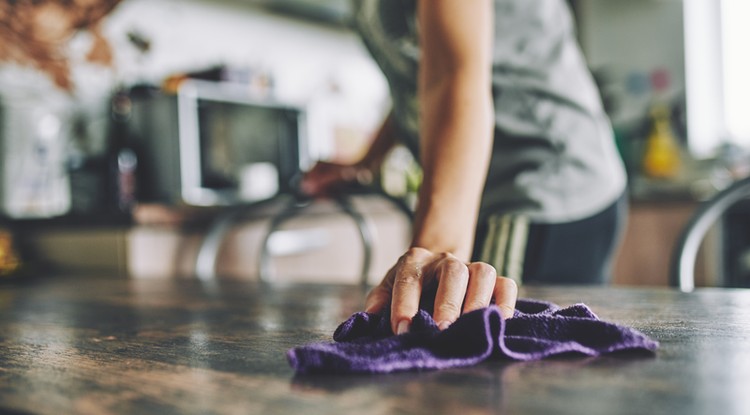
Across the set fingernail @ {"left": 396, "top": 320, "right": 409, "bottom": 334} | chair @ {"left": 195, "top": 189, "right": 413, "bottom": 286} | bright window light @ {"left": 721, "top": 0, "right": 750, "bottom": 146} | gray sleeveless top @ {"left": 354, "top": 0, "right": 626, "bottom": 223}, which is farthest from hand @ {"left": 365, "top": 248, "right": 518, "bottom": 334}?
bright window light @ {"left": 721, "top": 0, "right": 750, "bottom": 146}

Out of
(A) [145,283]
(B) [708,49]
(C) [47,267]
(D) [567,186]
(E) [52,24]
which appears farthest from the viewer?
(B) [708,49]

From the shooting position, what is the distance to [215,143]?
282 cm

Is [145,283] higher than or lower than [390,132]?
lower

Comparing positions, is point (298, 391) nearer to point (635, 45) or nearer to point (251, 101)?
point (251, 101)

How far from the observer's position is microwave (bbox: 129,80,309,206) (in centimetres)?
254

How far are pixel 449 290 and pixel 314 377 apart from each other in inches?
5.8

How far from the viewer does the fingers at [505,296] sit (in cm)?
55

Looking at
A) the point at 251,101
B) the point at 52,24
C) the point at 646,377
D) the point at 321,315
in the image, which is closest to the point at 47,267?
the point at 52,24

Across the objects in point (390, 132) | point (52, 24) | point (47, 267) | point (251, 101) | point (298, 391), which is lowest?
point (47, 267)

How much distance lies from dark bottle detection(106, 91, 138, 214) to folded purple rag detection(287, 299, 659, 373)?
1371mm

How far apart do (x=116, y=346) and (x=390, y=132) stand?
3.55ft

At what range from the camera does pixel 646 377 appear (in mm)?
406

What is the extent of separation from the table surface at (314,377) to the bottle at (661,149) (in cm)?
293

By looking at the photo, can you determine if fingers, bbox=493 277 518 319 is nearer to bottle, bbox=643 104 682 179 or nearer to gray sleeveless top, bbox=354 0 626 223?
gray sleeveless top, bbox=354 0 626 223
